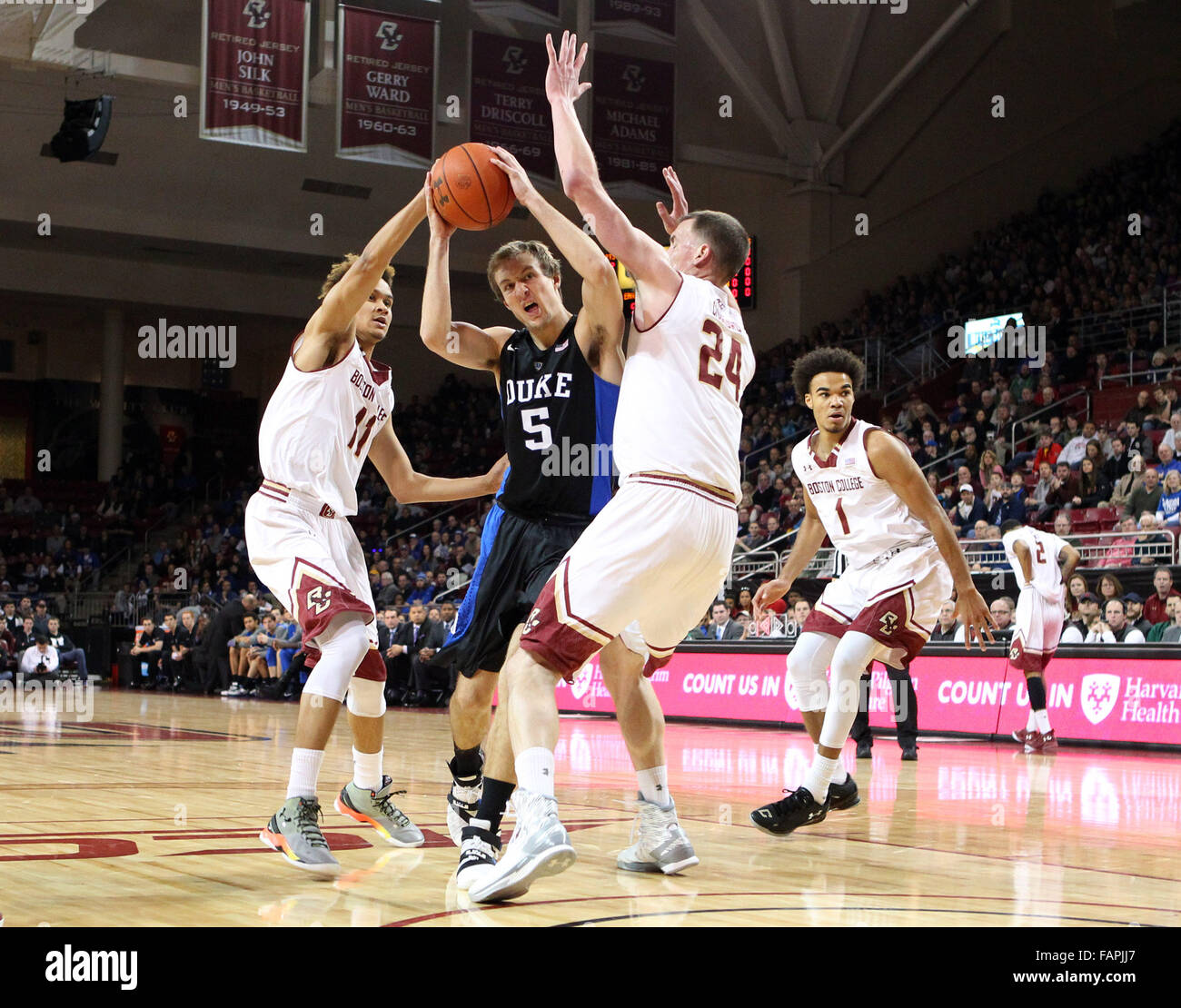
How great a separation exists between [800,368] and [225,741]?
6.40 metres

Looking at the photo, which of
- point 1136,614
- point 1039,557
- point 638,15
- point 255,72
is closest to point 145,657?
point 255,72

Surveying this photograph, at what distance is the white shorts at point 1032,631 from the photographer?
1169 centimetres

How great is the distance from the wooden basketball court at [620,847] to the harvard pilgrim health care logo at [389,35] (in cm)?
1100

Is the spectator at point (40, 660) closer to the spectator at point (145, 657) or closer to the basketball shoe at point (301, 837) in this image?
the spectator at point (145, 657)

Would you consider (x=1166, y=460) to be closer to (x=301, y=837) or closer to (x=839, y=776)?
(x=839, y=776)

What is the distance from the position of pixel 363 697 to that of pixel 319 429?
108 cm

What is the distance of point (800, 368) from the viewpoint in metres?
6.84

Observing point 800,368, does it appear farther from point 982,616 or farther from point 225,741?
point 225,741

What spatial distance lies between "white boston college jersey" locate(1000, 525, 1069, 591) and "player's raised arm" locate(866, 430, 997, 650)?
5969mm

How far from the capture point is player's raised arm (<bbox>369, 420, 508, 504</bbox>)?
5.71 meters

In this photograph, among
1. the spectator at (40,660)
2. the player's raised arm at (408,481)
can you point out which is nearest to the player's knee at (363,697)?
the player's raised arm at (408,481)

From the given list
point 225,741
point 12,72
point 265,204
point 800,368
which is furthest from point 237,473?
point 800,368
